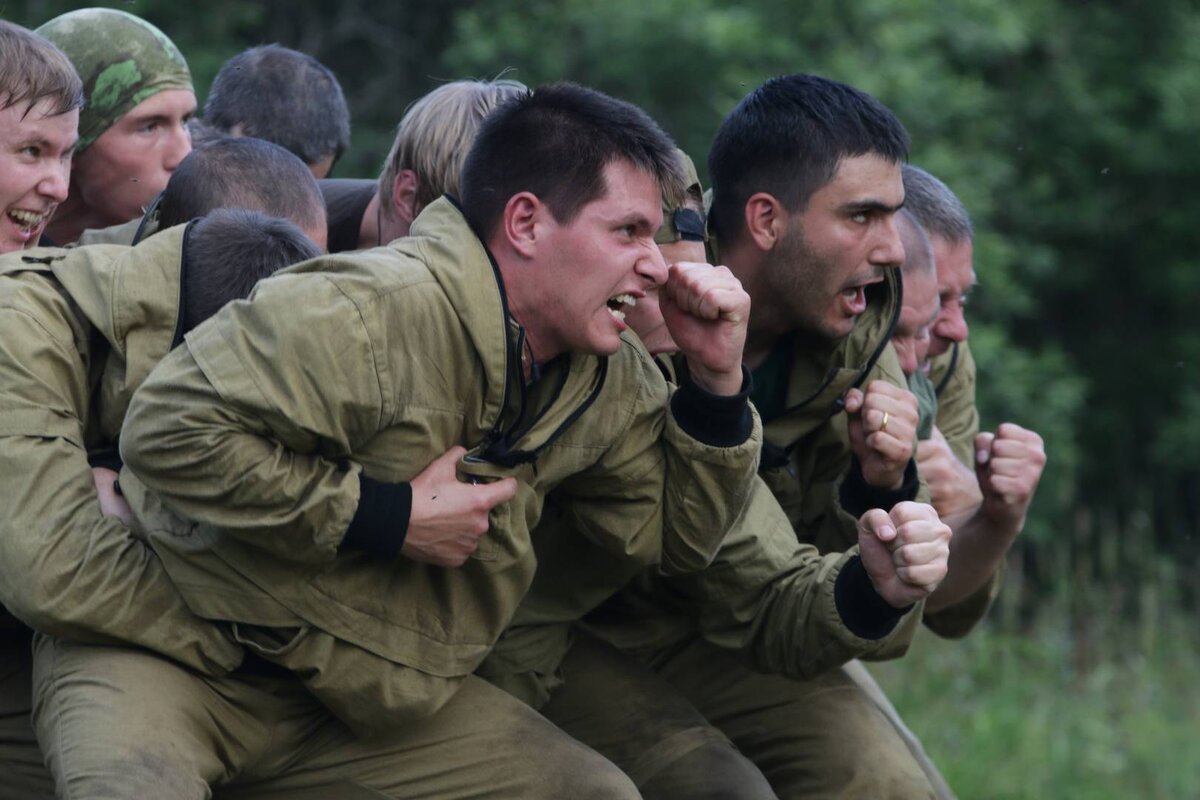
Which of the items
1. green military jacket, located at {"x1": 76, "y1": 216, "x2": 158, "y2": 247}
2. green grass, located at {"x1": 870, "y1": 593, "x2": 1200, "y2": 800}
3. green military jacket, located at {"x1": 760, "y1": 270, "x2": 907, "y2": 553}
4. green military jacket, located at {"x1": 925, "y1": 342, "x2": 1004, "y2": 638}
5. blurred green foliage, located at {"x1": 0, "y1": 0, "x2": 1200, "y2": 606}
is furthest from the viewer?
blurred green foliage, located at {"x1": 0, "y1": 0, "x2": 1200, "y2": 606}

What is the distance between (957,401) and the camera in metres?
5.62

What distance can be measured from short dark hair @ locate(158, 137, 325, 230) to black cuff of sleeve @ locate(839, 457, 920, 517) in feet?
4.89

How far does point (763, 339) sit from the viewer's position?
189 inches

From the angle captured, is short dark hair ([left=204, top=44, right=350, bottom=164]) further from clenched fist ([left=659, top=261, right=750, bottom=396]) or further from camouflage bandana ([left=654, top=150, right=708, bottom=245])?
clenched fist ([left=659, top=261, right=750, bottom=396])

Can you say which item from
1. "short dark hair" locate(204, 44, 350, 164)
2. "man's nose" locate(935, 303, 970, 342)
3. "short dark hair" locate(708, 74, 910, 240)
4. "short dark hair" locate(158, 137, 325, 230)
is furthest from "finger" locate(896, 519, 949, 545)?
"short dark hair" locate(204, 44, 350, 164)

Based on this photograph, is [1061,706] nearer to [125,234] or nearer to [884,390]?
[884,390]

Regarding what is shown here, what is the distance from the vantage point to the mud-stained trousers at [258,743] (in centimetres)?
353

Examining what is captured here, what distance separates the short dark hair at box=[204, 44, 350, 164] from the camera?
5574mm

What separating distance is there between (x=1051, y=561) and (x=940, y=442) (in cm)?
795

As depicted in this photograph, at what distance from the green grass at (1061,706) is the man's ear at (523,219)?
4743 millimetres

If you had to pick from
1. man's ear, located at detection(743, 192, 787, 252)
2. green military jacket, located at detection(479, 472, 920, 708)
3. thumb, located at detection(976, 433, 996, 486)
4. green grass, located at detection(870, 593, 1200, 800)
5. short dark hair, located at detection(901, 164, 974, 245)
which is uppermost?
short dark hair, located at detection(901, 164, 974, 245)

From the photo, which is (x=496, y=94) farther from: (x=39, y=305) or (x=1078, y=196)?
(x=1078, y=196)

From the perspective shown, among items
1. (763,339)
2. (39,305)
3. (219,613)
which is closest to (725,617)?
(763,339)

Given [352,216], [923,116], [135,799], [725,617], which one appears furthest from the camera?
[923,116]
